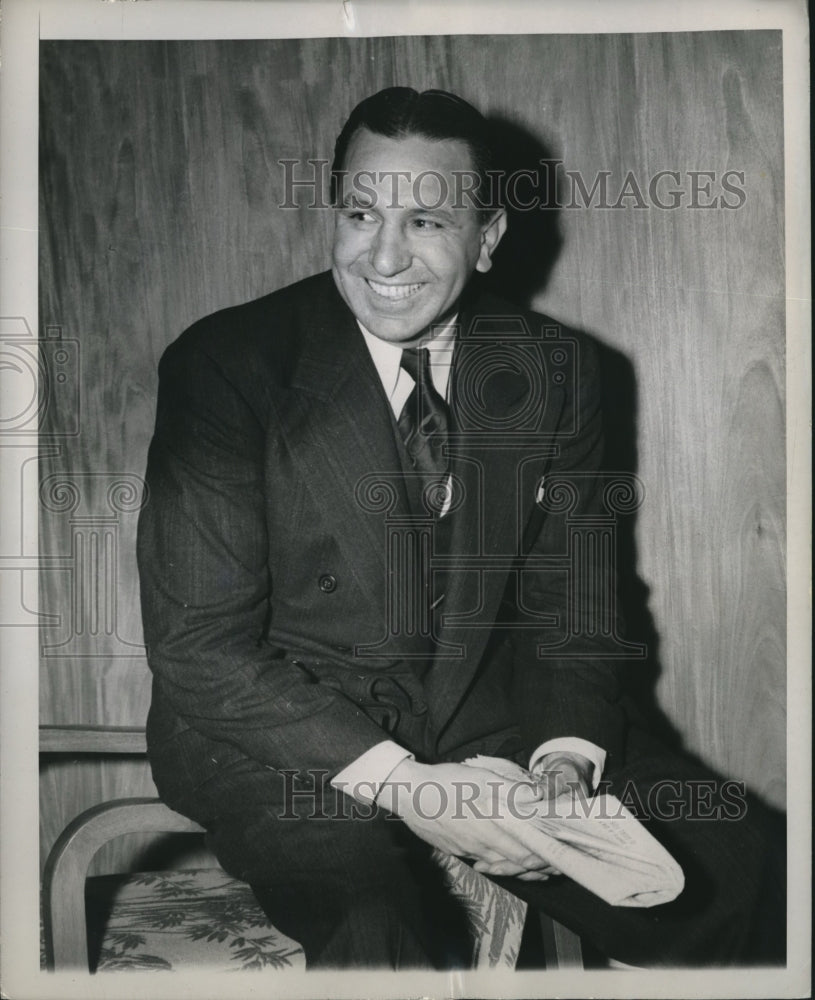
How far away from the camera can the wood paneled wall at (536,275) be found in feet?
4.21

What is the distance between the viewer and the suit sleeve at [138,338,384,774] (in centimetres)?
123

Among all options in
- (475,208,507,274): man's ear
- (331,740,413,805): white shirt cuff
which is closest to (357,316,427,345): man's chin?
(475,208,507,274): man's ear

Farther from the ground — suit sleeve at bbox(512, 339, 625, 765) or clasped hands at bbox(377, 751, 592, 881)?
suit sleeve at bbox(512, 339, 625, 765)

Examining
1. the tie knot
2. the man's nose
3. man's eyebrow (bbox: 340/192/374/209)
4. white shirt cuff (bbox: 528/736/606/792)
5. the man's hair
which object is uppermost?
the man's hair

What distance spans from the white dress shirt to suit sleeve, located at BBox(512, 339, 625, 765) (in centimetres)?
1

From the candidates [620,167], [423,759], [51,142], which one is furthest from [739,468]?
[51,142]

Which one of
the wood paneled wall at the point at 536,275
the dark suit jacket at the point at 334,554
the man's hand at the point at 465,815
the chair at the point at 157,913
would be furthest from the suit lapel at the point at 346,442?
the chair at the point at 157,913

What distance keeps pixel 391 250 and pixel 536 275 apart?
0.19m

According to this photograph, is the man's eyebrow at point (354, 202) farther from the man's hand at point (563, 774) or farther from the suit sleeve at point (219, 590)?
the man's hand at point (563, 774)

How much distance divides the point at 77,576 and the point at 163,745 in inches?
9.3

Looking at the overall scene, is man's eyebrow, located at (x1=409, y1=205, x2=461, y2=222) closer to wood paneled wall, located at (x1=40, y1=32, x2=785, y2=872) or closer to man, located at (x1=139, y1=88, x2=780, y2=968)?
man, located at (x1=139, y1=88, x2=780, y2=968)

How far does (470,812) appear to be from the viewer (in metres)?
1.24

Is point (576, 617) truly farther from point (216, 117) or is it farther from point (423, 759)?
point (216, 117)

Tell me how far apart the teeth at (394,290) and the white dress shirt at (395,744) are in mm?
50
